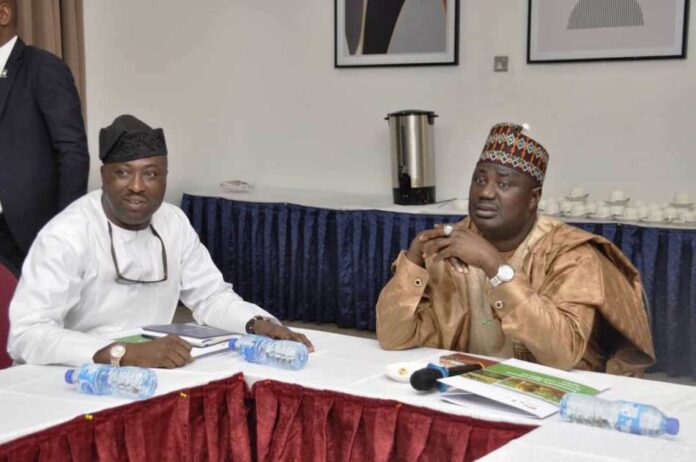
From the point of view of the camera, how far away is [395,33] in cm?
554

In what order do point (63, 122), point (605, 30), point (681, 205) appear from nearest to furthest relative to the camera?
point (63, 122)
point (681, 205)
point (605, 30)

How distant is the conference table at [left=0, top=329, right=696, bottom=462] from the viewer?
1503 millimetres

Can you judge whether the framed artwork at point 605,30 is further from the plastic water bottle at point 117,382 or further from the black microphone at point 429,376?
the plastic water bottle at point 117,382

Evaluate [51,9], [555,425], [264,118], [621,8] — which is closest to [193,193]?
[264,118]

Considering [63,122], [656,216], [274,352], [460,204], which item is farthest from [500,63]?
[274,352]

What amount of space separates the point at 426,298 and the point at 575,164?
2.99m

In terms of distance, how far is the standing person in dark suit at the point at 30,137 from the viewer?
3.15m

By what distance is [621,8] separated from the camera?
4.86 metres

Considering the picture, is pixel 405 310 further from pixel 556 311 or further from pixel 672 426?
pixel 672 426

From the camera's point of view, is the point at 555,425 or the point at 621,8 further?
the point at 621,8

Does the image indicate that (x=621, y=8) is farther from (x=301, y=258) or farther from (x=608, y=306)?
(x=608, y=306)

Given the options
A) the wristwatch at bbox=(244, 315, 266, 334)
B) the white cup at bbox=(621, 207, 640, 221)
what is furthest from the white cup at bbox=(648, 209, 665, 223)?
the wristwatch at bbox=(244, 315, 266, 334)

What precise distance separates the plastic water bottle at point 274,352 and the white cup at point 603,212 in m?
2.83

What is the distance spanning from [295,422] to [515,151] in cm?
94
